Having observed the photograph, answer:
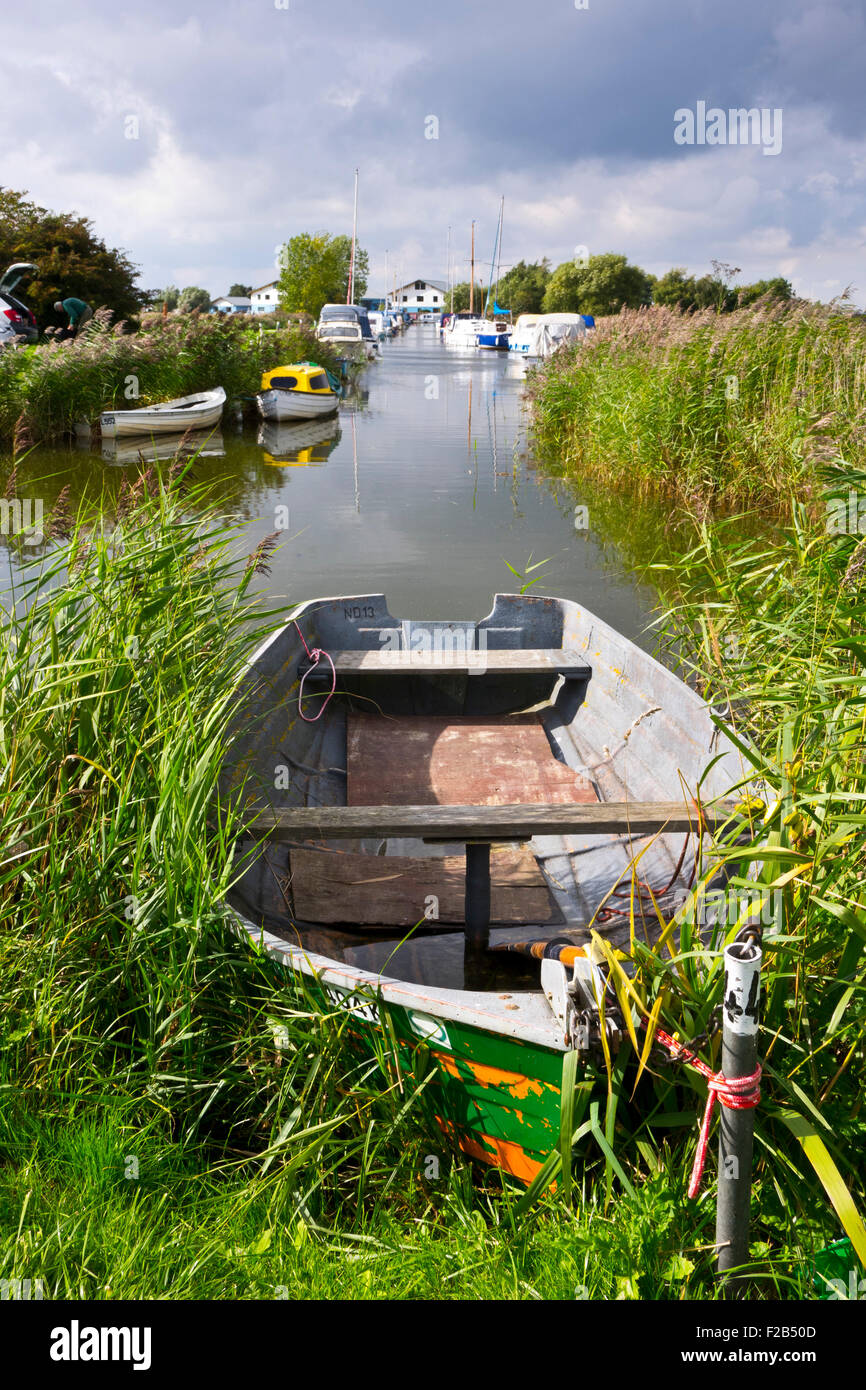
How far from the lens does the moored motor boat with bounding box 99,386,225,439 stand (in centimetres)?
1437

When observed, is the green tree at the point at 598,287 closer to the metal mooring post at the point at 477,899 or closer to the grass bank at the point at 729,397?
the grass bank at the point at 729,397

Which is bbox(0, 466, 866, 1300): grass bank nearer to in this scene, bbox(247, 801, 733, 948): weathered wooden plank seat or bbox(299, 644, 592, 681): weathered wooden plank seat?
bbox(247, 801, 733, 948): weathered wooden plank seat

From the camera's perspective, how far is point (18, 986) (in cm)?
242

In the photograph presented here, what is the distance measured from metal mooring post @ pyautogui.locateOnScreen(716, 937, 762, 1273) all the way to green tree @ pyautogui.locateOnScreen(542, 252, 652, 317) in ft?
213

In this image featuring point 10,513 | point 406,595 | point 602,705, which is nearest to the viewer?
point 10,513

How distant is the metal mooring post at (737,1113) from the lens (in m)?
1.63

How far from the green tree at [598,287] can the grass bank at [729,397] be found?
54.3 meters

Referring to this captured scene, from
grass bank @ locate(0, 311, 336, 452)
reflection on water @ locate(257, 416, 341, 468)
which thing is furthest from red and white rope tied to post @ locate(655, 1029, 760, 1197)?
reflection on water @ locate(257, 416, 341, 468)

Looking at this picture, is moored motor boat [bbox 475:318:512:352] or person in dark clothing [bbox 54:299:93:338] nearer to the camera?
person in dark clothing [bbox 54:299:93:338]

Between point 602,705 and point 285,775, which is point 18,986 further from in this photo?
point 602,705

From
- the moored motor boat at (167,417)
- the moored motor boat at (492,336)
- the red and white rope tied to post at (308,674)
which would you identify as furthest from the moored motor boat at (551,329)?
the red and white rope tied to post at (308,674)

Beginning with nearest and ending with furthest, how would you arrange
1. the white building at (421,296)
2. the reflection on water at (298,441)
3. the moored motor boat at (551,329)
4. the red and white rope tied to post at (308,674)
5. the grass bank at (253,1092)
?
the grass bank at (253,1092) → the red and white rope tied to post at (308,674) → the reflection on water at (298,441) → the moored motor boat at (551,329) → the white building at (421,296)
